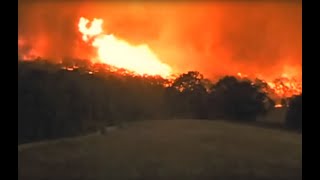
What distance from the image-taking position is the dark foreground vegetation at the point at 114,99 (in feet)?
12.6

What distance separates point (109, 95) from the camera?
388cm

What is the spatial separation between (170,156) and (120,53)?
0.68 metres

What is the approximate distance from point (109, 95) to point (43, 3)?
0.67m

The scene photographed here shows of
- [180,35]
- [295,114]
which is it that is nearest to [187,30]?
[180,35]

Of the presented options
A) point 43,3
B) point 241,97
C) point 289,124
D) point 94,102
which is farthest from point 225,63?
point 43,3

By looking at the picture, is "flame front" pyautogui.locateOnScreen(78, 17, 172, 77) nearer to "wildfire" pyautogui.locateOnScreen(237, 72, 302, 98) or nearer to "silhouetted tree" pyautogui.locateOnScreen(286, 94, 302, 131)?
"wildfire" pyautogui.locateOnScreen(237, 72, 302, 98)

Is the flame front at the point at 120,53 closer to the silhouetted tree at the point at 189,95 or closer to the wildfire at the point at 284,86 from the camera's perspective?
the silhouetted tree at the point at 189,95

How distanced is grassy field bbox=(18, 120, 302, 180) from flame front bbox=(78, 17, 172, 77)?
0.35 meters

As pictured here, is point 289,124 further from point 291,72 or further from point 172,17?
point 172,17

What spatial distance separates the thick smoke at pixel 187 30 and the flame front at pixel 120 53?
0.12ft

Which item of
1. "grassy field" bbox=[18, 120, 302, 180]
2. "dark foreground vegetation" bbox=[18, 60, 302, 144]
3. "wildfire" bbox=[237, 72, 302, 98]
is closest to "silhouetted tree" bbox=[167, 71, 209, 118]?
"dark foreground vegetation" bbox=[18, 60, 302, 144]

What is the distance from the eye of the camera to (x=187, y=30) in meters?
3.87

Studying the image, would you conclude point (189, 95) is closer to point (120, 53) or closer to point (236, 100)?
point (236, 100)

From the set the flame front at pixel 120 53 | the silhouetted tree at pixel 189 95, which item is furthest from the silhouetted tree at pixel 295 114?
the flame front at pixel 120 53
